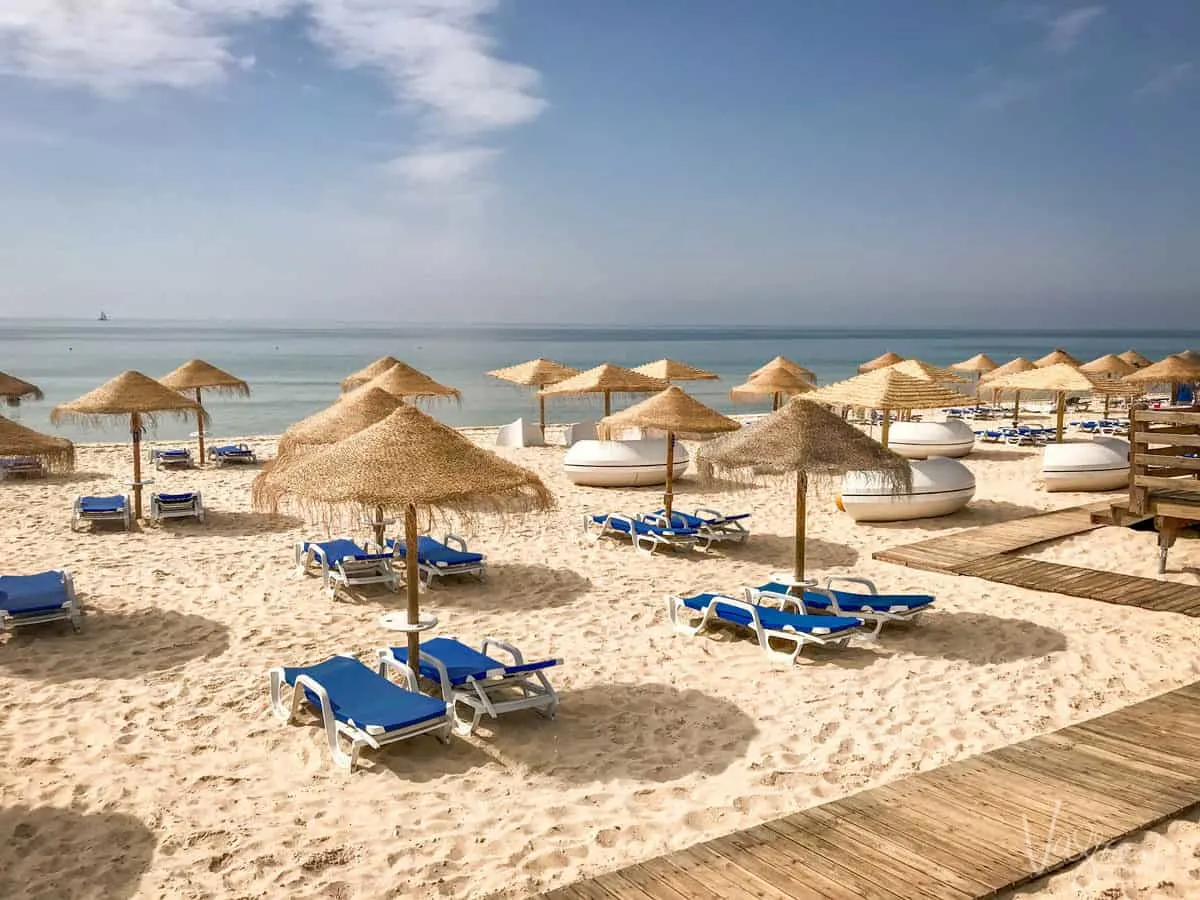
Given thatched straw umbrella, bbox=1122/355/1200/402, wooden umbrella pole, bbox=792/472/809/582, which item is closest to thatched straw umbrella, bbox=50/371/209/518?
wooden umbrella pole, bbox=792/472/809/582

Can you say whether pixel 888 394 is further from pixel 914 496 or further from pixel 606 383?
pixel 606 383

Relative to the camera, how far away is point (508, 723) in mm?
5812

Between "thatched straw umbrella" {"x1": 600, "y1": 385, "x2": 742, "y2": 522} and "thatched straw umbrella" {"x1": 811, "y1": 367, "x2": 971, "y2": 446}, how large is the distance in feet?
5.58

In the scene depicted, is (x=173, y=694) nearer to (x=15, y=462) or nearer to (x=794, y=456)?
(x=794, y=456)

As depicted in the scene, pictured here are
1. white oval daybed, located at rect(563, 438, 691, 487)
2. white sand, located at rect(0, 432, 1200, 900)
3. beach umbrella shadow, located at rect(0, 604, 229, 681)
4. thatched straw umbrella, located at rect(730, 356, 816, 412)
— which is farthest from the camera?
thatched straw umbrella, located at rect(730, 356, 816, 412)

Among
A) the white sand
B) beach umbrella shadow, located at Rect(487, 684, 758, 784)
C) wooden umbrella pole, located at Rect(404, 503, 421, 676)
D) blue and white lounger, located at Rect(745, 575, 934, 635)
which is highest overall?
wooden umbrella pole, located at Rect(404, 503, 421, 676)

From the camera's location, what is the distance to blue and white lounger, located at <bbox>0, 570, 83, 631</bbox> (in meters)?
7.11

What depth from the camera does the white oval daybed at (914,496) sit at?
11.5 metres

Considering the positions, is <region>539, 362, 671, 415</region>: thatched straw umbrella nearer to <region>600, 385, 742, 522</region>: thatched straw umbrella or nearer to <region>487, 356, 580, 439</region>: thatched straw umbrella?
<region>600, 385, 742, 522</region>: thatched straw umbrella

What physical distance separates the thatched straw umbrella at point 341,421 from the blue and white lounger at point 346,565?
40.6 inches

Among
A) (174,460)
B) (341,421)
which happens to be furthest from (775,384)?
(174,460)

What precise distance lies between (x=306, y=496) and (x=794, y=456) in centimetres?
386

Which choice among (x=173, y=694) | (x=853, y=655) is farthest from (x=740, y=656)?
(x=173, y=694)

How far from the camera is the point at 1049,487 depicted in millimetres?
13508
